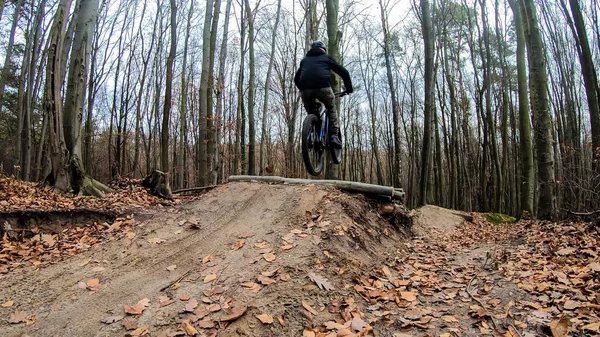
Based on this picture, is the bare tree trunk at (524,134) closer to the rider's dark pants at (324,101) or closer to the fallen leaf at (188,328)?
the rider's dark pants at (324,101)

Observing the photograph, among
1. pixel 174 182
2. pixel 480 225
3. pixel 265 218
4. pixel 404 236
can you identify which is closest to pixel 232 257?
pixel 265 218

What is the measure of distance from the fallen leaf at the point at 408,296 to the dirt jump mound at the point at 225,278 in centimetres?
6

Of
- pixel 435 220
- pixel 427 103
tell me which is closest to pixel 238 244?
pixel 435 220

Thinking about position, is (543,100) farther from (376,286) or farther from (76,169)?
(76,169)

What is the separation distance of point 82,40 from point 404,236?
269 inches

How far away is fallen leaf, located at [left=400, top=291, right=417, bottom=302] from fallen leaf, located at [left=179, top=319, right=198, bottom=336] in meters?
2.00

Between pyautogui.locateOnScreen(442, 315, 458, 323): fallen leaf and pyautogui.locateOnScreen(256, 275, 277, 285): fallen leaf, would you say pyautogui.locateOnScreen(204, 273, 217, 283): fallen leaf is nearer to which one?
pyautogui.locateOnScreen(256, 275, 277, 285): fallen leaf

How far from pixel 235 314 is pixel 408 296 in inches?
Result: 69.1

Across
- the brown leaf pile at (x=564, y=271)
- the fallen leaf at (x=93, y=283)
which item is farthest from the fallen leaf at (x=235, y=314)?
the brown leaf pile at (x=564, y=271)

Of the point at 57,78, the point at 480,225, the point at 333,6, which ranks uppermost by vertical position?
the point at 333,6

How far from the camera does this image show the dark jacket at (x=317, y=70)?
5.68 metres

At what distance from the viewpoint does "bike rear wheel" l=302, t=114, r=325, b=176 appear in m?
5.45

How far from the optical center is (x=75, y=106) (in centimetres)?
631

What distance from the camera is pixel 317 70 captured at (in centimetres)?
568
